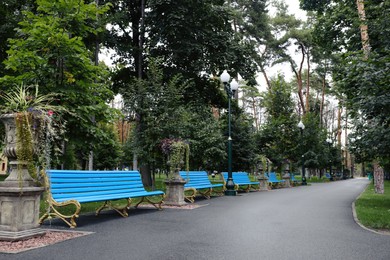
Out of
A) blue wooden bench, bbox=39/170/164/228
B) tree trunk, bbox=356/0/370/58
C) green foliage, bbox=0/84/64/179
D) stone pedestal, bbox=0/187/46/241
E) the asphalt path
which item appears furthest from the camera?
tree trunk, bbox=356/0/370/58

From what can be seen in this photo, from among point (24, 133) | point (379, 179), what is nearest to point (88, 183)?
point (24, 133)

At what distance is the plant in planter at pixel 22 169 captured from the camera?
5.33 m

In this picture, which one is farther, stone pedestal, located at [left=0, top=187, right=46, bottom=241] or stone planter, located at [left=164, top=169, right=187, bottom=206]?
stone planter, located at [left=164, top=169, right=187, bottom=206]

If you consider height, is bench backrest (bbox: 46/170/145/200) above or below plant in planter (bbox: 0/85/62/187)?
below

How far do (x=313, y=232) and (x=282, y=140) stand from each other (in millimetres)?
21916

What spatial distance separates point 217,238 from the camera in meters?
5.83

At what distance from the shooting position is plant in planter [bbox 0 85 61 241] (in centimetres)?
533

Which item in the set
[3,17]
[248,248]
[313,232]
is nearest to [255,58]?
[3,17]

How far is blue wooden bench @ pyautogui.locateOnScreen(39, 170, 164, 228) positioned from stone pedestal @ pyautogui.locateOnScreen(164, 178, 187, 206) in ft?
5.57

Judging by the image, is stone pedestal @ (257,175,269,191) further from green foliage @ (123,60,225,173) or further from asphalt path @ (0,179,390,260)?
asphalt path @ (0,179,390,260)

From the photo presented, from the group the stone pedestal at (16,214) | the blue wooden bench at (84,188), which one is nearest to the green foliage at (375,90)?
the blue wooden bench at (84,188)

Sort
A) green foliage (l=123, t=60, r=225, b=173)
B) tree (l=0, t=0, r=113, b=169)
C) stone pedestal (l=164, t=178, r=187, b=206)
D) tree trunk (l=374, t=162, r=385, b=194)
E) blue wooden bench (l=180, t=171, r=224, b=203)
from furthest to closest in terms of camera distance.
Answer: tree trunk (l=374, t=162, r=385, b=194)
green foliage (l=123, t=60, r=225, b=173)
blue wooden bench (l=180, t=171, r=224, b=203)
stone pedestal (l=164, t=178, r=187, b=206)
tree (l=0, t=0, r=113, b=169)

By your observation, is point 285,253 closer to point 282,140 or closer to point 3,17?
point 3,17

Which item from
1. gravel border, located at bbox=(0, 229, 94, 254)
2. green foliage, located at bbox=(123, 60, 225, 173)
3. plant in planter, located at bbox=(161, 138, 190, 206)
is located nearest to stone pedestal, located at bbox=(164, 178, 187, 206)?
plant in planter, located at bbox=(161, 138, 190, 206)
